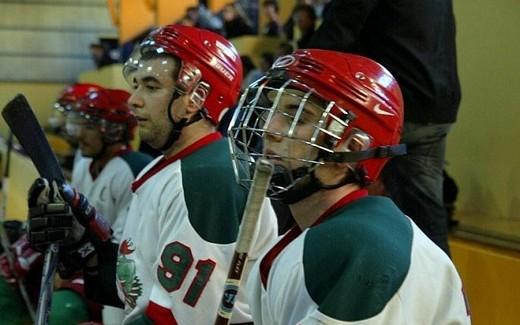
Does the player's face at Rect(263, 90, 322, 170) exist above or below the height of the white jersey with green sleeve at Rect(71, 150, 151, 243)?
above

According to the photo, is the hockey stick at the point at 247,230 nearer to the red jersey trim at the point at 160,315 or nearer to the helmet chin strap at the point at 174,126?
the red jersey trim at the point at 160,315

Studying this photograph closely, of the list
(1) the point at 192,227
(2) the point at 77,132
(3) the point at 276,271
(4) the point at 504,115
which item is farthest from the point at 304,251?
(4) the point at 504,115

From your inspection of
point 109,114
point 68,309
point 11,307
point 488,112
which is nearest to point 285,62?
point 68,309

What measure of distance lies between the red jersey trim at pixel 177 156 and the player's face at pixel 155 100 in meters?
0.05

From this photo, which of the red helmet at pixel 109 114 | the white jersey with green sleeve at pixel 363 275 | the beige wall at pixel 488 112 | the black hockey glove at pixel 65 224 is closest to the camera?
the white jersey with green sleeve at pixel 363 275

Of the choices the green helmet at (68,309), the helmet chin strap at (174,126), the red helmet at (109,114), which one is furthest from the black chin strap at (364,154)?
the red helmet at (109,114)

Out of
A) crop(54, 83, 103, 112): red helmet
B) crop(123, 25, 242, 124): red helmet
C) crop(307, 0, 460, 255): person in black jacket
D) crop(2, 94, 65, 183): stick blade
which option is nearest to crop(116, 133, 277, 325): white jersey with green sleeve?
crop(123, 25, 242, 124): red helmet

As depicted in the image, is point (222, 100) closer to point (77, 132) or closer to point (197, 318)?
point (197, 318)

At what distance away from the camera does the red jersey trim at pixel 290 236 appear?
64.7 inches

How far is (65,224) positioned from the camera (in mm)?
2279

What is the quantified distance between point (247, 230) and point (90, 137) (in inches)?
92.5

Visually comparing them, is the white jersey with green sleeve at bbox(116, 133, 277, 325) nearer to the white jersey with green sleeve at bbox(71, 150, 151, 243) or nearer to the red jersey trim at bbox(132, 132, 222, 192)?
the red jersey trim at bbox(132, 132, 222, 192)

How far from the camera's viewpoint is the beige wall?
3.93 meters

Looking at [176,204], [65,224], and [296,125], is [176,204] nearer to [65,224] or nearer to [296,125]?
[65,224]
